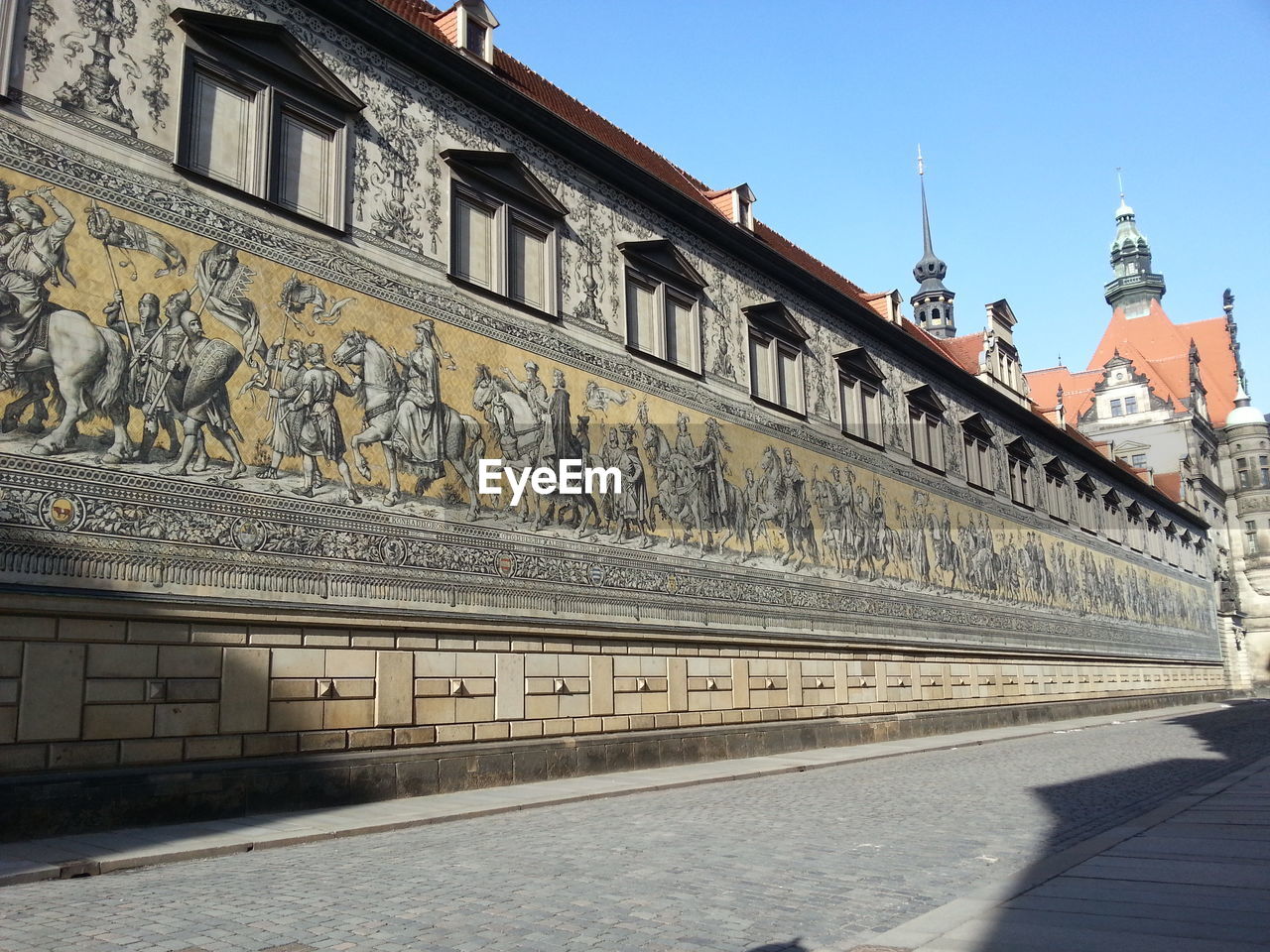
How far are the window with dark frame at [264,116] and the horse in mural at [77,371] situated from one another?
2.06m

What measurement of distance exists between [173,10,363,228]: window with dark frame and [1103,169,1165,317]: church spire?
72.1 meters

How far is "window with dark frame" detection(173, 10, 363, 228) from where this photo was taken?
10.6 metres

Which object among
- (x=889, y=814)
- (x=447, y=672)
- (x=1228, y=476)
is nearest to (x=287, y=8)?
(x=447, y=672)

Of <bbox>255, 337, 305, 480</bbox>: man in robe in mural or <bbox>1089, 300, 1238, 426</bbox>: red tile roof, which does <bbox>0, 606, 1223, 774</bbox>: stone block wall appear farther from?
<bbox>1089, 300, 1238, 426</bbox>: red tile roof

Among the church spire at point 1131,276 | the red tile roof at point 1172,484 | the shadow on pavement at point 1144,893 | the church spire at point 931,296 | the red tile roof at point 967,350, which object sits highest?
the church spire at point 1131,276

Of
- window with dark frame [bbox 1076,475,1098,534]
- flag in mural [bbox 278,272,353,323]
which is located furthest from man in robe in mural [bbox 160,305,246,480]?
window with dark frame [bbox 1076,475,1098,534]

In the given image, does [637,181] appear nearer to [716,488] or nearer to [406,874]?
[716,488]

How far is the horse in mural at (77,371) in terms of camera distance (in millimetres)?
8633

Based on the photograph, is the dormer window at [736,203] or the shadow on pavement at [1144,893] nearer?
the shadow on pavement at [1144,893]

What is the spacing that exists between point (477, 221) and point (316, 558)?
17.2 ft

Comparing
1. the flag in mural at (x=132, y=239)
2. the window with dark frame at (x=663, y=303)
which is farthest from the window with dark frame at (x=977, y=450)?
the flag in mural at (x=132, y=239)

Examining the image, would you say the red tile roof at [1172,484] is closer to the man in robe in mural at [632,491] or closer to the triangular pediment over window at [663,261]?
Result: the triangular pediment over window at [663,261]

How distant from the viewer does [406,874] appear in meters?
6.45

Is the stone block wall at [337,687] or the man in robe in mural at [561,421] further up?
the man in robe in mural at [561,421]
